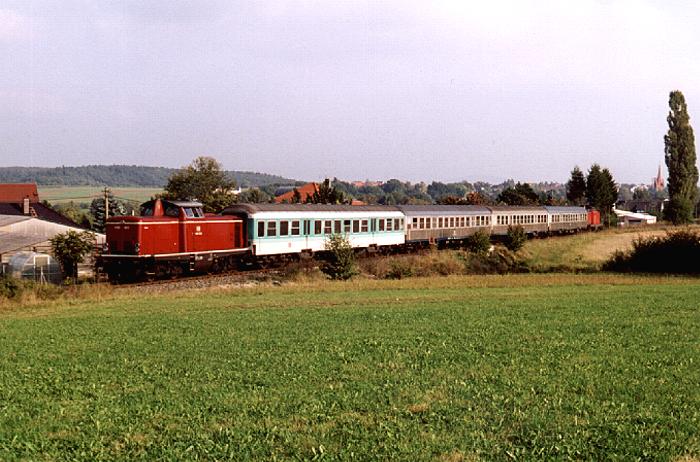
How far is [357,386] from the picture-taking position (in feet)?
35.9

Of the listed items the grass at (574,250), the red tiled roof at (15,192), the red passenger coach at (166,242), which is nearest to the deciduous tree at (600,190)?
the grass at (574,250)

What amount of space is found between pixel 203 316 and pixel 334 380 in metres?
11.5

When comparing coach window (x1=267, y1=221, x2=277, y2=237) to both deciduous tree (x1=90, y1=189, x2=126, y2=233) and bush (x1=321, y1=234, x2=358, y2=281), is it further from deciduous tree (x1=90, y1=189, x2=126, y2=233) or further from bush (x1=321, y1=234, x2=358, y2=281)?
deciduous tree (x1=90, y1=189, x2=126, y2=233)

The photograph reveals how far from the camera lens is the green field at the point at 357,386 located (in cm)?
→ 816

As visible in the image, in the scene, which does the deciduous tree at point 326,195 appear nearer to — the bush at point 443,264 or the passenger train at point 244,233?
the passenger train at point 244,233

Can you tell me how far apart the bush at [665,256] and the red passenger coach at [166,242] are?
2912cm

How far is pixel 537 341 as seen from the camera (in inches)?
600

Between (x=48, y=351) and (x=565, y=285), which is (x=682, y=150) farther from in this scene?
(x=48, y=351)

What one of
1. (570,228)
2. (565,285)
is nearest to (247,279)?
(565,285)

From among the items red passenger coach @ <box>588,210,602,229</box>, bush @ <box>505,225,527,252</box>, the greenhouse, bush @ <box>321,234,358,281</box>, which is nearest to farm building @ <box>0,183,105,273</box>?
the greenhouse

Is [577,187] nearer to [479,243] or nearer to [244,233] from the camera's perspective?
[479,243]

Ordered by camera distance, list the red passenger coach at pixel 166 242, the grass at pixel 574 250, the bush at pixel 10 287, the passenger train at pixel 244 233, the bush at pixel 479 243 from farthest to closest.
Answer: the bush at pixel 479 243, the grass at pixel 574 250, the passenger train at pixel 244 233, the red passenger coach at pixel 166 242, the bush at pixel 10 287

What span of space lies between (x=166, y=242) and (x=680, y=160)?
90466 mm

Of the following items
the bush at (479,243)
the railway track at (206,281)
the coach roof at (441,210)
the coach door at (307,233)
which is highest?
the coach roof at (441,210)
